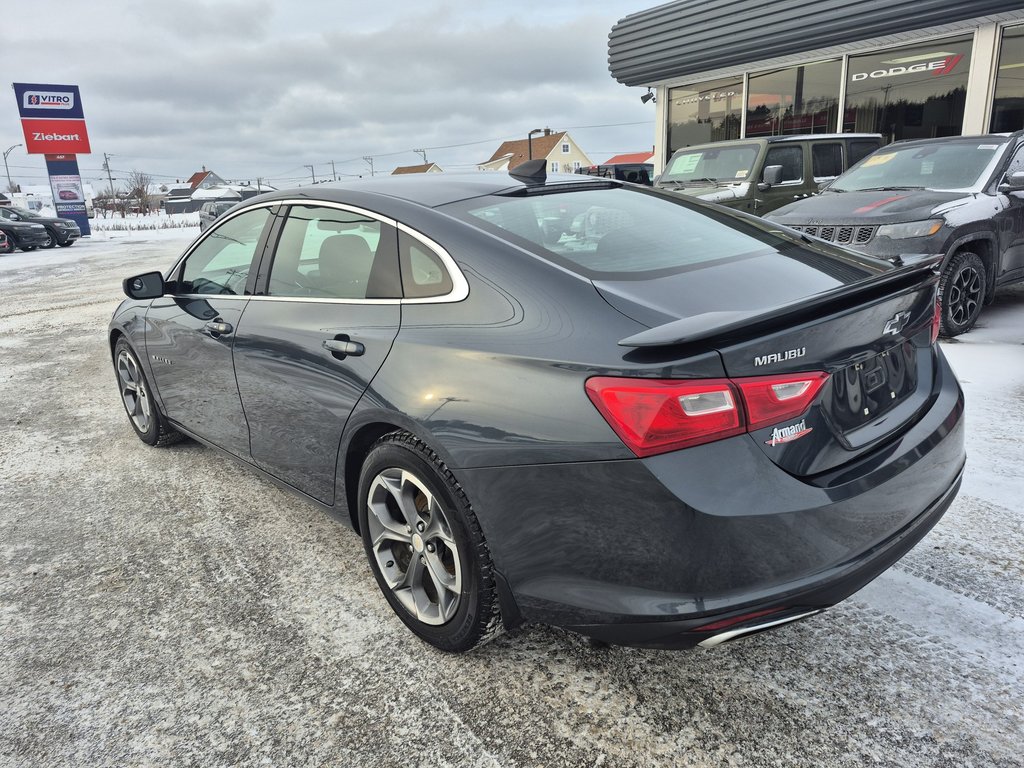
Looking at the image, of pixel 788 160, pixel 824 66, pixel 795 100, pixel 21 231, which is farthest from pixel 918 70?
pixel 21 231

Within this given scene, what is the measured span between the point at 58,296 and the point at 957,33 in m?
16.0

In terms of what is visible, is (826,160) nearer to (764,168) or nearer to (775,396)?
(764,168)

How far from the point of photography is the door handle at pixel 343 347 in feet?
8.07

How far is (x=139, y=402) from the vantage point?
178 inches

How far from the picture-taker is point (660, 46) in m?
16.5

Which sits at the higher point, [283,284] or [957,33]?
[957,33]

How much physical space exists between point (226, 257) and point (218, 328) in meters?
0.48

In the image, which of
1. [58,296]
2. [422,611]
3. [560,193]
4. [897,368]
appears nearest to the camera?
[897,368]

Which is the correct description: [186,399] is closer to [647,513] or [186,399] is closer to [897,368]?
[647,513]

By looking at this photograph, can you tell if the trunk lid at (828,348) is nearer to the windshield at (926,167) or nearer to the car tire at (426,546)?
the car tire at (426,546)

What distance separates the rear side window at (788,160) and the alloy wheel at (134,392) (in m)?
8.53

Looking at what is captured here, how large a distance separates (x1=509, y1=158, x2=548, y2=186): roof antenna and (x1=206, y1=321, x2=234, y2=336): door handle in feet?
4.76

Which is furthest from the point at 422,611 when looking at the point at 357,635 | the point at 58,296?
the point at 58,296

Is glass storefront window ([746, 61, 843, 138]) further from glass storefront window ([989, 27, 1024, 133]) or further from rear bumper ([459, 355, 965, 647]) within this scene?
rear bumper ([459, 355, 965, 647])
